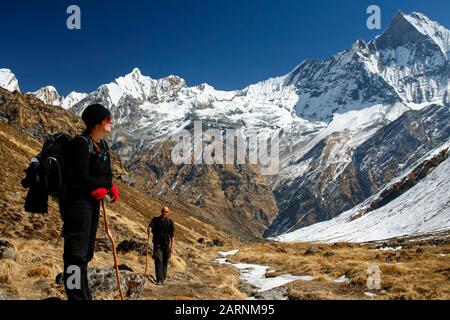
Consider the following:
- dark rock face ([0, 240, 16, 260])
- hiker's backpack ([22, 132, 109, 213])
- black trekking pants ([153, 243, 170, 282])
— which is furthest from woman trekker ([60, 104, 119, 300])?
black trekking pants ([153, 243, 170, 282])

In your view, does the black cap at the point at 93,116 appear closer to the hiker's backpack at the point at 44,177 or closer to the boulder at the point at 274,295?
the hiker's backpack at the point at 44,177

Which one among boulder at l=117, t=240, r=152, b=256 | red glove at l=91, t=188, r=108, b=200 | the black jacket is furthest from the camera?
boulder at l=117, t=240, r=152, b=256

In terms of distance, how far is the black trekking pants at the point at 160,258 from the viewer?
1670 cm

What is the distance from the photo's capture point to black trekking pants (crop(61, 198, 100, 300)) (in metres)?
7.07

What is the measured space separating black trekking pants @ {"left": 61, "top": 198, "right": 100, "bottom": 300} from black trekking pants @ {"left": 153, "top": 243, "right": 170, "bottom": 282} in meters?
9.59

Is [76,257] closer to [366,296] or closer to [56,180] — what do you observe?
[56,180]

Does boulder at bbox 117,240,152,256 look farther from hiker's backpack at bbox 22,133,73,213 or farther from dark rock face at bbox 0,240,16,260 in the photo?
hiker's backpack at bbox 22,133,73,213

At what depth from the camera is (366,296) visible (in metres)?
15.1

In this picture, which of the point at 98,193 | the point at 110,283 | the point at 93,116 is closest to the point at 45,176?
the point at 98,193

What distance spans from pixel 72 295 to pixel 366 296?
10.9 m

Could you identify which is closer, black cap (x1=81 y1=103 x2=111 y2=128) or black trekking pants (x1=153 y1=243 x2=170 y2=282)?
black cap (x1=81 y1=103 x2=111 y2=128)

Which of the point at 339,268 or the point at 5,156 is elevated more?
the point at 5,156
